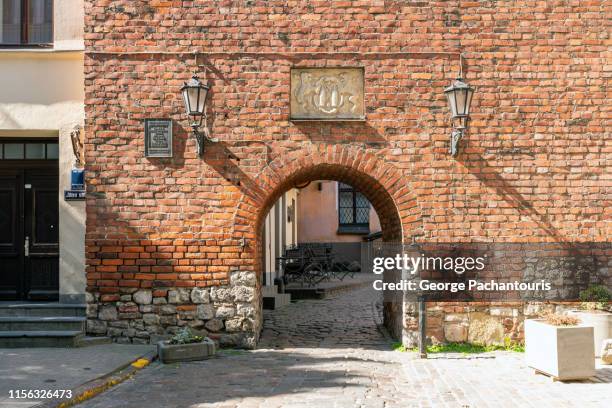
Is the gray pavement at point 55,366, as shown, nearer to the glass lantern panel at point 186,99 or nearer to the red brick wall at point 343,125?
the red brick wall at point 343,125

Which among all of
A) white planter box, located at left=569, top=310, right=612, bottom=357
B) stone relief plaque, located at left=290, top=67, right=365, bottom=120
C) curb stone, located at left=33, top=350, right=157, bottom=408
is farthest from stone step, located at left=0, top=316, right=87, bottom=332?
white planter box, located at left=569, top=310, right=612, bottom=357

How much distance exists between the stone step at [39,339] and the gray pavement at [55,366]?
15cm

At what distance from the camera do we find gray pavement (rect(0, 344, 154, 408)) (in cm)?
696

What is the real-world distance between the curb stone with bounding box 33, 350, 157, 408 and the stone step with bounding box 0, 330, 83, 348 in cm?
116

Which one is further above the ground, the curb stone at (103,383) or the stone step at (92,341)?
the stone step at (92,341)

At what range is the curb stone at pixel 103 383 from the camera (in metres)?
6.45

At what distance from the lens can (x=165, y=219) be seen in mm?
9516

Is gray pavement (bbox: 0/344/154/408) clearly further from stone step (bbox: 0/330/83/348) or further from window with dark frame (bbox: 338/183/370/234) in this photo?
window with dark frame (bbox: 338/183/370/234)

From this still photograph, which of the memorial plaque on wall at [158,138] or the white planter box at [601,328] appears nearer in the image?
the white planter box at [601,328]

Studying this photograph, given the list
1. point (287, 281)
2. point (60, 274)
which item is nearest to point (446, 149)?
point (60, 274)

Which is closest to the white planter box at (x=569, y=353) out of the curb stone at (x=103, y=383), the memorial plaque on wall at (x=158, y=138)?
the curb stone at (x=103, y=383)

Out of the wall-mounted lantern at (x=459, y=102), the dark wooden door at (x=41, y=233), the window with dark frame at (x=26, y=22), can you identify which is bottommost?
the dark wooden door at (x=41, y=233)

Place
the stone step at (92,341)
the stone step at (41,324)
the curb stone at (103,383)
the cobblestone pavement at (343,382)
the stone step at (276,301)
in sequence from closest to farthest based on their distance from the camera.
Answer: the curb stone at (103,383), the cobblestone pavement at (343,382), the stone step at (92,341), the stone step at (41,324), the stone step at (276,301)

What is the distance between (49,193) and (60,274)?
1.35 meters
